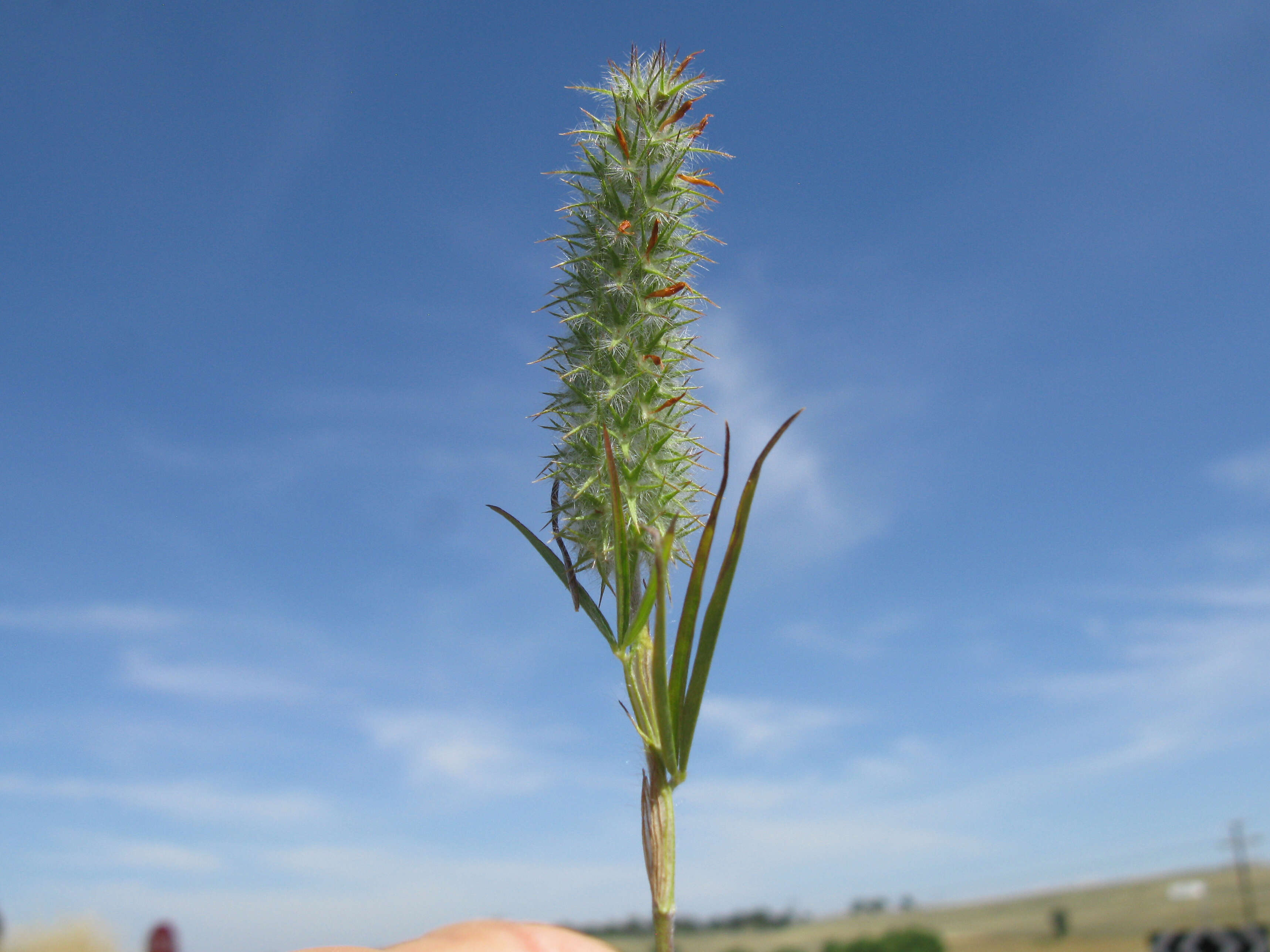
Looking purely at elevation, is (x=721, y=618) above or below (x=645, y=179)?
below

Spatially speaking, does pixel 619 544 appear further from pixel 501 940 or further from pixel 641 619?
pixel 501 940

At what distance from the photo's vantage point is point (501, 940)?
312 centimetres

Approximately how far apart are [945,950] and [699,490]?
112880mm

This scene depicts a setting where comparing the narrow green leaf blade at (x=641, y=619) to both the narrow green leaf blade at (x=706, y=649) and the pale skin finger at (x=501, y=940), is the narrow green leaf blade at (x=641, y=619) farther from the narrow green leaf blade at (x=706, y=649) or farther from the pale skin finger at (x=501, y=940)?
the pale skin finger at (x=501, y=940)

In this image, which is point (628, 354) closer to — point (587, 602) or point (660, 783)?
point (587, 602)

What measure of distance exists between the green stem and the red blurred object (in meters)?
8.38

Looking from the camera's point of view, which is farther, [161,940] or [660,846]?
[161,940]

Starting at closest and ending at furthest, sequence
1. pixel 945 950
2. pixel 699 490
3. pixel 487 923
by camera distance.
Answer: pixel 487 923, pixel 699 490, pixel 945 950

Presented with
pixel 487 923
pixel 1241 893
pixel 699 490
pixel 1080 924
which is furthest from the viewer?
pixel 1080 924

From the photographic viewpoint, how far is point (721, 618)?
10.1 ft

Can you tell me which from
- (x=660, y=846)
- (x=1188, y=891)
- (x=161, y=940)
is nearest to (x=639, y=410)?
(x=660, y=846)

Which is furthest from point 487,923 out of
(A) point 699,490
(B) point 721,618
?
(A) point 699,490

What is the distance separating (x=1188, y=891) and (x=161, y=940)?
368ft

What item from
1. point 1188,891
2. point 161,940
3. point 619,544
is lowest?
point 1188,891
